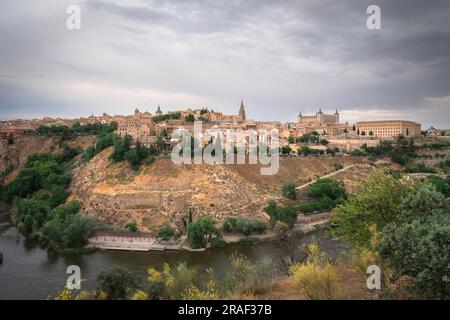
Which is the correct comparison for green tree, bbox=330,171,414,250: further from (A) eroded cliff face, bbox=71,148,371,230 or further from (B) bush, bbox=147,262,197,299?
(A) eroded cliff face, bbox=71,148,371,230

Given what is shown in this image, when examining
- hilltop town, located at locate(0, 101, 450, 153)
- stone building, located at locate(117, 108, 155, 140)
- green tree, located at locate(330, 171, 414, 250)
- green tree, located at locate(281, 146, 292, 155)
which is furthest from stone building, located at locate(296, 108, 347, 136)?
green tree, located at locate(330, 171, 414, 250)

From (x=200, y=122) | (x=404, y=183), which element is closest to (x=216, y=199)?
(x=404, y=183)

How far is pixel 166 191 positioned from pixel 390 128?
59.2m

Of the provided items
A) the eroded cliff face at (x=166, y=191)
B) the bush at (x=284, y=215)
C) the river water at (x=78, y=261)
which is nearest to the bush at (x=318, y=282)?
the river water at (x=78, y=261)

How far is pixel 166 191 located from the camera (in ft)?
117

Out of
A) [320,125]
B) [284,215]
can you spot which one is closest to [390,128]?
[320,125]

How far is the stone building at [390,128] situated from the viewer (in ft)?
Answer: 255

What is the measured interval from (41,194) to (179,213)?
16.3 m

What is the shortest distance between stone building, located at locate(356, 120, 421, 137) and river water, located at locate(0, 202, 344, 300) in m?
56.4

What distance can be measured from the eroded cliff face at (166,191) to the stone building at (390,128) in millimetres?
43961

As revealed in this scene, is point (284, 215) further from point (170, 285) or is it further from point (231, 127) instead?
point (231, 127)

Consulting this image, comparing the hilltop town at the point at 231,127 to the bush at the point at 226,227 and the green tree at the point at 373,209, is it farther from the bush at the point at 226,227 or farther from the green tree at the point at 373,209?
the green tree at the point at 373,209

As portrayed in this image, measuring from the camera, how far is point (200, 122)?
6500 centimetres
